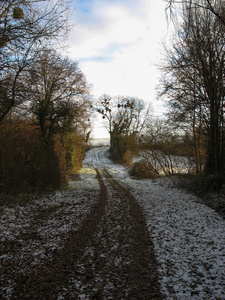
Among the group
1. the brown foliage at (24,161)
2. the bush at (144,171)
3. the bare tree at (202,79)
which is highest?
the bare tree at (202,79)

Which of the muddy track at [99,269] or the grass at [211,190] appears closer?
the muddy track at [99,269]

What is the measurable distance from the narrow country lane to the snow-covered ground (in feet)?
0.85

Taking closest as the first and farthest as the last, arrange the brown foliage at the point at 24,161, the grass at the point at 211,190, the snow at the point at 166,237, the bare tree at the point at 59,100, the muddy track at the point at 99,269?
the muddy track at the point at 99,269, the snow at the point at 166,237, the brown foliage at the point at 24,161, the grass at the point at 211,190, the bare tree at the point at 59,100

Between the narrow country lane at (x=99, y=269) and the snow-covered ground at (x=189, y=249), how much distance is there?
10.2 inches

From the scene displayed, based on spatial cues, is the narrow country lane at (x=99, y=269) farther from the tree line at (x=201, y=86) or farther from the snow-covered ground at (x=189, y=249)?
the tree line at (x=201, y=86)

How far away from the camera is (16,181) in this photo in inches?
365

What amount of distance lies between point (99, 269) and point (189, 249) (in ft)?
7.11

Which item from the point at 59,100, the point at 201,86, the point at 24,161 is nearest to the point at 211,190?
the point at 201,86

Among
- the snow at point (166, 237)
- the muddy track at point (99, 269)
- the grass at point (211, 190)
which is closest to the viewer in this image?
the muddy track at point (99, 269)

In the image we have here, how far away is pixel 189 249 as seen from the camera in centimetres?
475

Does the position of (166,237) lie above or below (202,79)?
below

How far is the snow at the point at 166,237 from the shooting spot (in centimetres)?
346

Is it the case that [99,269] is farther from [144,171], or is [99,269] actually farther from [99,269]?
[144,171]

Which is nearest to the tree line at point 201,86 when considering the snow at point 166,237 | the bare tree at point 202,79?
the bare tree at point 202,79
